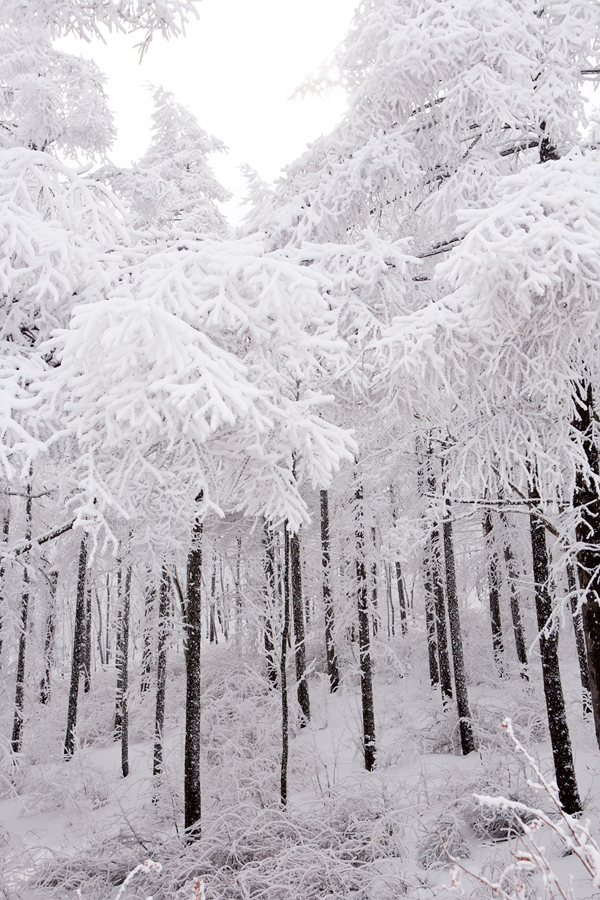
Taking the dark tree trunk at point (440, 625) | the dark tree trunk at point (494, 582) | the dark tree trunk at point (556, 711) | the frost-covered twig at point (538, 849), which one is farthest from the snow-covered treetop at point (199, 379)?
the dark tree trunk at point (494, 582)

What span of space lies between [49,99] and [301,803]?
32.5 feet

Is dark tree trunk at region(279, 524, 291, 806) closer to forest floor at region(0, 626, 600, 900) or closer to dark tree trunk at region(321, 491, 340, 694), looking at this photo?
forest floor at region(0, 626, 600, 900)

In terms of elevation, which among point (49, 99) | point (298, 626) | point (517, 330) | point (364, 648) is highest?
point (49, 99)

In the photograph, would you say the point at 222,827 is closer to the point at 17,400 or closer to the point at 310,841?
the point at 310,841

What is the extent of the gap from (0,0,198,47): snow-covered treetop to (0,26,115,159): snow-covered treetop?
2.24m

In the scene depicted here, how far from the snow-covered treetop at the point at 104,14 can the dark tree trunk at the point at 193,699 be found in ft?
15.2

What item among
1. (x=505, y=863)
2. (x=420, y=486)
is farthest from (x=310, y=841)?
(x=420, y=486)

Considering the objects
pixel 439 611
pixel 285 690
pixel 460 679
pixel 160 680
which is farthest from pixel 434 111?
pixel 439 611

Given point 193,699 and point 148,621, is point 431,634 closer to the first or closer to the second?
point 148,621

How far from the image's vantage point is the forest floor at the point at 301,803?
487 centimetres

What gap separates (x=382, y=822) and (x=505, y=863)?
138 cm

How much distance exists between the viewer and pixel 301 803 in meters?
6.94

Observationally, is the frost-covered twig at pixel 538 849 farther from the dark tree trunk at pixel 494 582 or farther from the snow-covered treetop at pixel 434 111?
the dark tree trunk at pixel 494 582

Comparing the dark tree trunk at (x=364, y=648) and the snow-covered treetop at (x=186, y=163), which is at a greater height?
the snow-covered treetop at (x=186, y=163)
